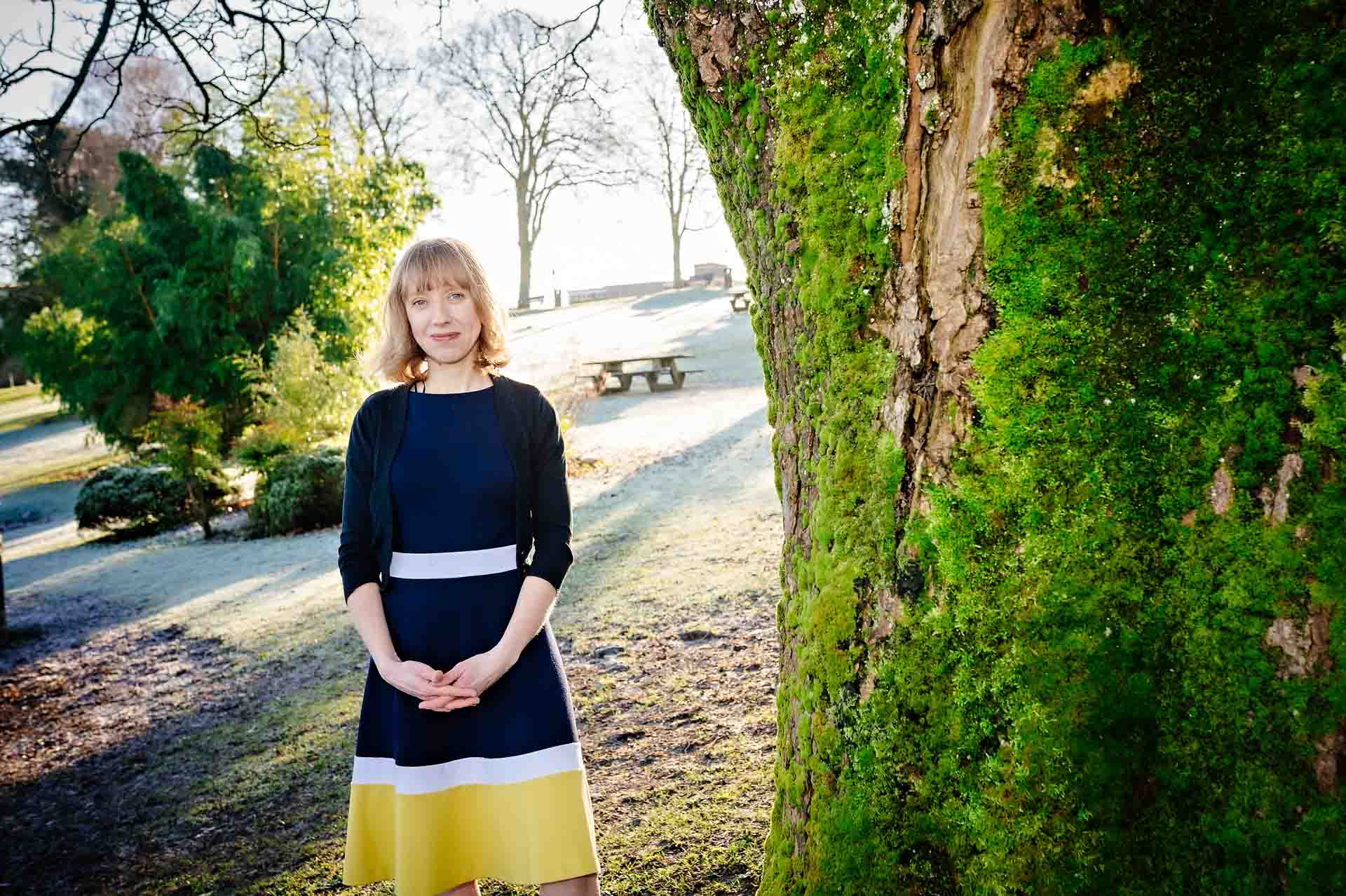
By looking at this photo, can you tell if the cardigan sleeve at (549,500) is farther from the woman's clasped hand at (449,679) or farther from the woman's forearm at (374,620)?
the woman's forearm at (374,620)

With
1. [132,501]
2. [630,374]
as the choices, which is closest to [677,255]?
[630,374]

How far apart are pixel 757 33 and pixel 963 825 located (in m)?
1.60

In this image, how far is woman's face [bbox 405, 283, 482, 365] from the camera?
6.75 ft

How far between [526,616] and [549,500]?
280 millimetres

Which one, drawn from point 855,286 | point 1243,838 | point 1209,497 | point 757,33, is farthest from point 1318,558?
point 757,33

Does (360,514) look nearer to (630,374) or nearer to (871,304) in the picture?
(871,304)

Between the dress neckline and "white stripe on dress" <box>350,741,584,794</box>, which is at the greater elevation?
the dress neckline

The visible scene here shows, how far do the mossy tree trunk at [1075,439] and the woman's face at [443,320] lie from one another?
2.77ft

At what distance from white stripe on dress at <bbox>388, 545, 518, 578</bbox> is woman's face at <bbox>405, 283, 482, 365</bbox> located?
47cm

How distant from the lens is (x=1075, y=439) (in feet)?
4.70

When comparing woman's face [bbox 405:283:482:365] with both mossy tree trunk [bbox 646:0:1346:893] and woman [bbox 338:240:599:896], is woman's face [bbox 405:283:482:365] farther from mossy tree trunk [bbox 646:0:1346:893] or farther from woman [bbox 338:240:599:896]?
mossy tree trunk [bbox 646:0:1346:893]

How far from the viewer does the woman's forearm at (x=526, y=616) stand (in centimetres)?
193

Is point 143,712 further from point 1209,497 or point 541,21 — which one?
point 1209,497

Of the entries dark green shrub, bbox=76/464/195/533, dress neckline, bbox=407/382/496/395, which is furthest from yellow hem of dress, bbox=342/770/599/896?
dark green shrub, bbox=76/464/195/533
